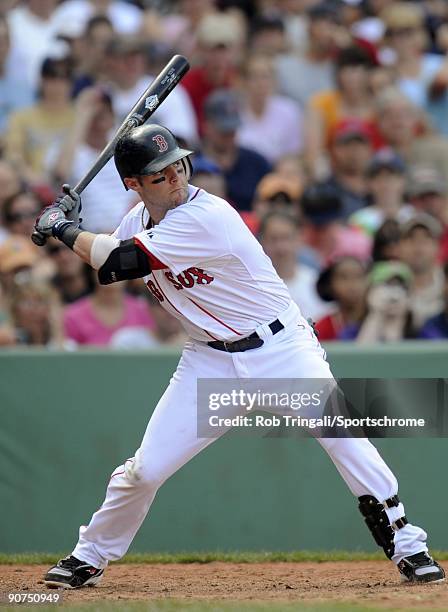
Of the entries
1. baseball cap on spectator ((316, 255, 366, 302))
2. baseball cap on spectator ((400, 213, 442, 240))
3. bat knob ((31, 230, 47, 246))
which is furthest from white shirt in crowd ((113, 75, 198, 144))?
bat knob ((31, 230, 47, 246))

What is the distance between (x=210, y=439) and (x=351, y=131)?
5.08m

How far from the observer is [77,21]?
10984 mm

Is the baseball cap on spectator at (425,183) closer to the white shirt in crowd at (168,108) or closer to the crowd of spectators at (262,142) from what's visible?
the crowd of spectators at (262,142)

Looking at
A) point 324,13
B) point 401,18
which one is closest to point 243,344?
point 324,13

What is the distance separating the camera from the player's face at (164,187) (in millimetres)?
5164

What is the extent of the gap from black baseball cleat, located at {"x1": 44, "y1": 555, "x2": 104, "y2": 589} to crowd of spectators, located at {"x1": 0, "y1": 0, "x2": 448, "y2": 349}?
2064mm

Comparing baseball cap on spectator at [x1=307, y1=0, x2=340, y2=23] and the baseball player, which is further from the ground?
baseball cap on spectator at [x1=307, y1=0, x2=340, y2=23]

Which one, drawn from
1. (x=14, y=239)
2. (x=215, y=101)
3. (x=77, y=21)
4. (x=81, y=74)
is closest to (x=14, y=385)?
(x=14, y=239)

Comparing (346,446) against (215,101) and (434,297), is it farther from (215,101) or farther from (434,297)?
(215,101)

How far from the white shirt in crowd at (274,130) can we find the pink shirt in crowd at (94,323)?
2.91m

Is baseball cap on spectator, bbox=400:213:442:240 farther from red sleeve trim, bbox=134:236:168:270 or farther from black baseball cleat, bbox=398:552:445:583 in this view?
red sleeve trim, bbox=134:236:168:270

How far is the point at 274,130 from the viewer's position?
34.3 feet

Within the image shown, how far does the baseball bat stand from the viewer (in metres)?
5.60

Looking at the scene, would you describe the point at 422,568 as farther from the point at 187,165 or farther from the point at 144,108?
the point at 144,108
